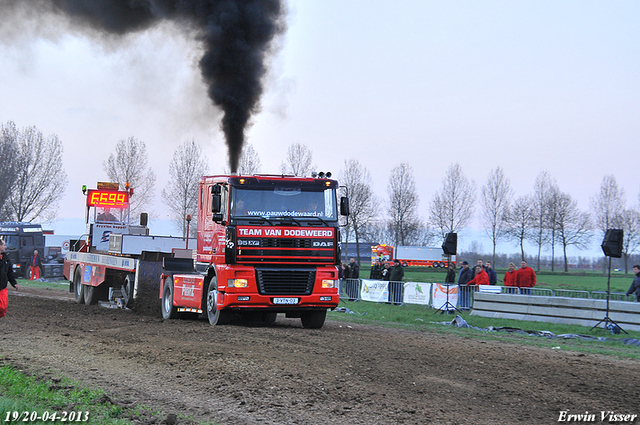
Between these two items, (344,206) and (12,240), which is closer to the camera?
(344,206)

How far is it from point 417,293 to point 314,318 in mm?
9573

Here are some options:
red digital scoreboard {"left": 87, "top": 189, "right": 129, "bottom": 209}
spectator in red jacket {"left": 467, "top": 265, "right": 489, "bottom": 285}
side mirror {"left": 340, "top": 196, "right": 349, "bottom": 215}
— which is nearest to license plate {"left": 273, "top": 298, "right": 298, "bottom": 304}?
side mirror {"left": 340, "top": 196, "right": 349, "bottom": 215}

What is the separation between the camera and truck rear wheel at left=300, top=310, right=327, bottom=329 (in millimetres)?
14992

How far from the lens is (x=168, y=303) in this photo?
656 inches

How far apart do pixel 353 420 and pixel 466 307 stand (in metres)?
15.6

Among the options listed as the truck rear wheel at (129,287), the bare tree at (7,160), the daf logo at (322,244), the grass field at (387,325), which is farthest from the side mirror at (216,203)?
the bare tree at (7,160)

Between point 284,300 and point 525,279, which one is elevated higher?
point 525,279

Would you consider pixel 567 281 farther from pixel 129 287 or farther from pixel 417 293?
pixel 129 287

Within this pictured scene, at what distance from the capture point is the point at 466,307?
70.9ft

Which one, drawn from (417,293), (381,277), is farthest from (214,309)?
(381,277)

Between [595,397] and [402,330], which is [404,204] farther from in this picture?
[595,397]

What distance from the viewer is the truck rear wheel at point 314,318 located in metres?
15.0

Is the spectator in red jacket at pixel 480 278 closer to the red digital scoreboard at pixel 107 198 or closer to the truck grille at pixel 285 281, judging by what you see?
the truck grille at pixel 285 281

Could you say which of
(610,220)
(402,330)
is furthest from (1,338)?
(610,220)
